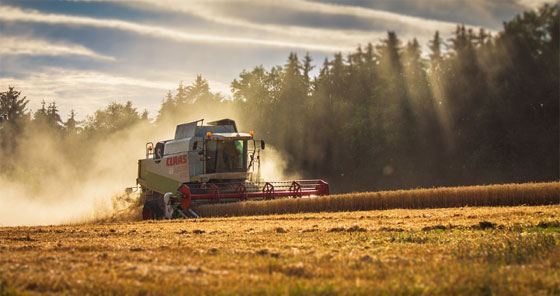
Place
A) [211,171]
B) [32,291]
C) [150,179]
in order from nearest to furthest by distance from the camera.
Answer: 1. [32,291]
2. [211,171]
3. [150,179]

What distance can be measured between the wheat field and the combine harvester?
1.96 metres

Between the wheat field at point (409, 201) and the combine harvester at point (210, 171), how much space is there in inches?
77.2

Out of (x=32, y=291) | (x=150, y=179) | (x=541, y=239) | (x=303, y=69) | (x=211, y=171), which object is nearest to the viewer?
(x=32, y=291)

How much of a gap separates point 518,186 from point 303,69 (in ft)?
178

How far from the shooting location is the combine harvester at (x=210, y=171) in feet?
73.2

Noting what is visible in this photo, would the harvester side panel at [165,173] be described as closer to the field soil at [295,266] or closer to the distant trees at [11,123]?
the field soil at [295,266]

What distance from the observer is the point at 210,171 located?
923 inches

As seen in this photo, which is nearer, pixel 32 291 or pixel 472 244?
pixel 32 291

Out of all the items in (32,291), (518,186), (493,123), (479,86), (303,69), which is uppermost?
(303,69)

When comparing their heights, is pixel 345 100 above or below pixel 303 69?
below

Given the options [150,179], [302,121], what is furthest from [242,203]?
[302,121]

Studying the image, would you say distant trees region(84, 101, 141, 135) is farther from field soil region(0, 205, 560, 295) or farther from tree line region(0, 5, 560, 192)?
field soil region(0, 205, 560, 295)

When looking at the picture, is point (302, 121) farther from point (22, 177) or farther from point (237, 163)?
point (237, 163)

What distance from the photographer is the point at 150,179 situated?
84.1 feet
